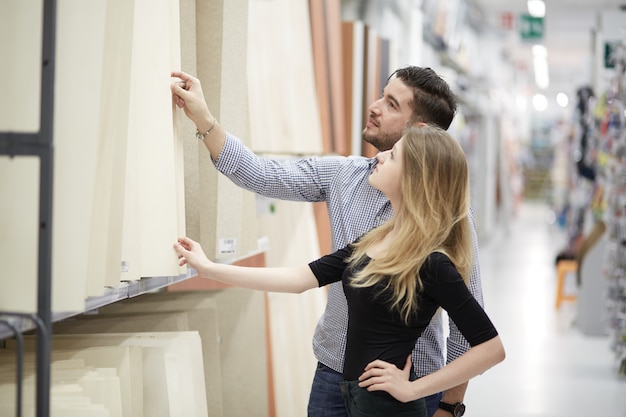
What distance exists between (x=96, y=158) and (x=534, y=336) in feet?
25.5

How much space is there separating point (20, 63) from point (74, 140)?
177 mm

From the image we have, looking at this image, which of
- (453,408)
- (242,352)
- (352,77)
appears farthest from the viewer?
(352,77)

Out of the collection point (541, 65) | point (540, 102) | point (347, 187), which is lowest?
point (347, 187)

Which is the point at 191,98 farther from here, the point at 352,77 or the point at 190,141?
the point at 352,77

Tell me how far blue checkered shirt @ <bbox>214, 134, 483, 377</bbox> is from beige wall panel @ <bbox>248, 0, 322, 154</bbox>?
107 cm

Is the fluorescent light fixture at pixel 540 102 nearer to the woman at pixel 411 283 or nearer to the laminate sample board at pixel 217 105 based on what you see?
the laminate sample board at pixel 217 105

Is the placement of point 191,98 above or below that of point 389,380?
above

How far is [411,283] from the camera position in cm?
214

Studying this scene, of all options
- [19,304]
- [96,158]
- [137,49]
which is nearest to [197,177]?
[137,49]

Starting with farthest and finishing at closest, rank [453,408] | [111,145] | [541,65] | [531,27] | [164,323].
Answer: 1. [541,65]
2. [531,27]
3. [164,323]
4. [453,408]
5. [111,145]

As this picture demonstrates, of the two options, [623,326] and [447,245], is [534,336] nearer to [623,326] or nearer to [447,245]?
[623,326]

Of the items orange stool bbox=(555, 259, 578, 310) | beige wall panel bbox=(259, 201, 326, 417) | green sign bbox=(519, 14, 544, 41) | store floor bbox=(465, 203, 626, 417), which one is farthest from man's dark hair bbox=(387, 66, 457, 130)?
green sign bbox=(519, 14, 544, 41)

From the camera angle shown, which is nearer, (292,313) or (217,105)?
(217,105)

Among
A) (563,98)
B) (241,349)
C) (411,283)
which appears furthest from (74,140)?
(563,98)
